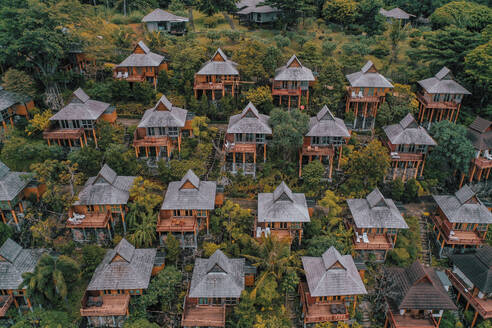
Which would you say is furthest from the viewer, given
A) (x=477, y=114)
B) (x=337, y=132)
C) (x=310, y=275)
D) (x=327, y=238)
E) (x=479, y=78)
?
(x=477, y=114)

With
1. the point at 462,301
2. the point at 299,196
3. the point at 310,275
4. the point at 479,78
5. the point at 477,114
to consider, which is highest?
the point at 479,78

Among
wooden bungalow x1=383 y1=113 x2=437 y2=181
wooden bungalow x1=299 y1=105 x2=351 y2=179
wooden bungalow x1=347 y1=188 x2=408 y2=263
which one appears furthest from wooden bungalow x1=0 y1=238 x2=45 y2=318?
wooden bungalow x1=383 y1=113 x2=437 y2=181

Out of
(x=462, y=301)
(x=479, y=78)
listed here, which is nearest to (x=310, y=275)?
(x=462, y=301)

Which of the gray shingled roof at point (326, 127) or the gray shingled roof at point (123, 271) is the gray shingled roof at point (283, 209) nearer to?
the gray shingled roof at point (326, 127)

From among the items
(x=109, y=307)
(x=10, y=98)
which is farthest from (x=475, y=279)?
(x=10, y=98)

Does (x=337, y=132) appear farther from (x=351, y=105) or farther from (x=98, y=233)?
(x=98, y=233)

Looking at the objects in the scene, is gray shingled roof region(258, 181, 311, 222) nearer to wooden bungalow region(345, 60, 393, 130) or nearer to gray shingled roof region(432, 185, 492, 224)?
gray shingled roof region(432, 185, 492, 224)
